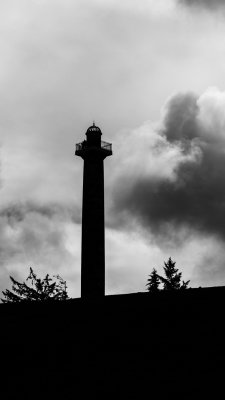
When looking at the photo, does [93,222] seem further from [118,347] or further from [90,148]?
[118,347]

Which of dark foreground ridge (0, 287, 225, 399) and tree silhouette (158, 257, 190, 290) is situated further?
tree silhouette (158, 257, 190, 290)

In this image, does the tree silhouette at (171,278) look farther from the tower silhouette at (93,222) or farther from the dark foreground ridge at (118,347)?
the dark foreground ridge at (118,347)

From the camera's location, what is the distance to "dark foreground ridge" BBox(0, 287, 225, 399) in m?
9.52

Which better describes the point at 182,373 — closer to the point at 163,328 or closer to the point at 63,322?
the point at 163,328

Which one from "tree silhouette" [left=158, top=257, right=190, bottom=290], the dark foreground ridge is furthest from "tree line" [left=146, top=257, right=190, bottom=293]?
the dark foreground ridge

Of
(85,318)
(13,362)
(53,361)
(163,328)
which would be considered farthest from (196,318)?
(13,362)

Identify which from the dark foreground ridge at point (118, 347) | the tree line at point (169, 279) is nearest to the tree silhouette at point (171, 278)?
the tree line at point (169, 279)

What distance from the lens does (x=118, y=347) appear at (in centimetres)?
1016

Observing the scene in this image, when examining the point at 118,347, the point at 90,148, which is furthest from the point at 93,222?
the point at 118,347

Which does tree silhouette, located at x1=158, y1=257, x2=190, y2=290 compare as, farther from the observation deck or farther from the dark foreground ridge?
the dark foreground ridge

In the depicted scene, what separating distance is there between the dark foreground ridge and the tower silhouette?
848 inches

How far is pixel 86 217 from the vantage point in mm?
35094

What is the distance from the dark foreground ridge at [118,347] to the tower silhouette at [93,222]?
21.5 metres

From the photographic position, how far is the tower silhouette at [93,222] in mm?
33500
